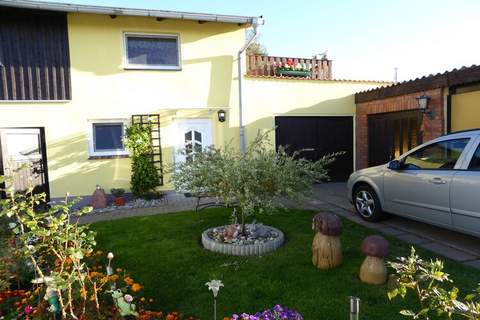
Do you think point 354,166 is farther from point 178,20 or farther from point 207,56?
point 178,20

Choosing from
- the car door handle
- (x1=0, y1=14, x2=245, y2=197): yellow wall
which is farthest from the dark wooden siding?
the car door handle

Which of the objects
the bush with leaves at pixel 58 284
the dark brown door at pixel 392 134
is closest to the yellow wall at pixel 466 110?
the dark brown door at pixel 392 134

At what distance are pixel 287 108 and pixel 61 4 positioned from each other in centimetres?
616

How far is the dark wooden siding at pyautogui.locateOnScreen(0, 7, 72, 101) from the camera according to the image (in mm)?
7625

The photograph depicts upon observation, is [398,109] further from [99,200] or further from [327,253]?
[99,200]

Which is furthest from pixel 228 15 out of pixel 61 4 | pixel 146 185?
pixel 146 185

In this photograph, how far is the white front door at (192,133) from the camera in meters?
8.90

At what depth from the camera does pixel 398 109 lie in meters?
8.52

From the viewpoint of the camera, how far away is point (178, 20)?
867 centimetres

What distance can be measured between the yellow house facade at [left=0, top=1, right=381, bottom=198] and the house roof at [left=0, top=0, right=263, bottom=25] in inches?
2.3

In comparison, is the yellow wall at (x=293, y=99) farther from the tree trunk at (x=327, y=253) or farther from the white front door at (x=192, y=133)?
the tree trunk at (x=327, y=253)

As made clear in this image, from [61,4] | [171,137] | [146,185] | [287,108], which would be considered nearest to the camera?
[61,4]

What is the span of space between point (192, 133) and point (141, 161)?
1611 millimetres

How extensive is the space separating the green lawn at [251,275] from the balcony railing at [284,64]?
5.49m
